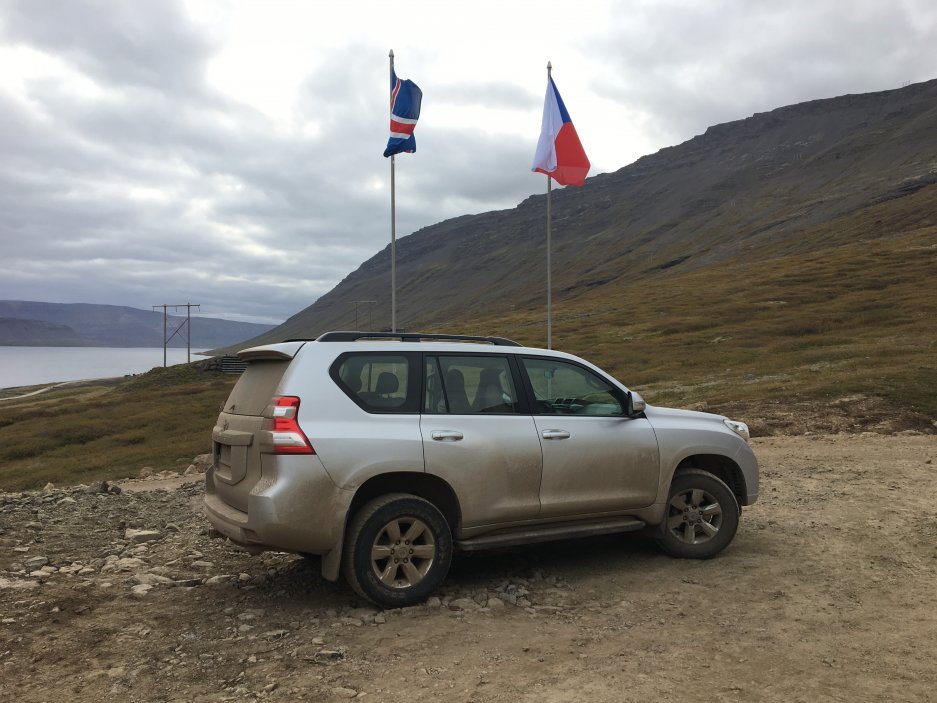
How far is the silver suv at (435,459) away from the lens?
507cm

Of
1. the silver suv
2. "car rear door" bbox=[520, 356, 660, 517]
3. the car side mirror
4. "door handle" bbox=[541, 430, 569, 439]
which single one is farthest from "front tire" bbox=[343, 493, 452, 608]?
the car side mirror

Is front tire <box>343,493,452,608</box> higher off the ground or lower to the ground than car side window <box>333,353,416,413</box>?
lower

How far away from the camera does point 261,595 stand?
226 inches

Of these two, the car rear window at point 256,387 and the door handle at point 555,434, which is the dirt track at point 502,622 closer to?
the door handle at point 555,434

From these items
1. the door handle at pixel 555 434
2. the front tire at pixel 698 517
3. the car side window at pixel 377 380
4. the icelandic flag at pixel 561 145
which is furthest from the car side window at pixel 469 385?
the icelandic flag at pixel 561 145

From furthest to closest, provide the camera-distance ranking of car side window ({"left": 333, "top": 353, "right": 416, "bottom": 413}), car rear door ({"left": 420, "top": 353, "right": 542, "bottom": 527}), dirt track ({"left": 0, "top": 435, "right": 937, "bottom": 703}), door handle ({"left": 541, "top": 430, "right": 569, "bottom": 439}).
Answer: door handle ({"left": 541, "top": 430, "right": 569, "bottom": 439}) < car rear door ({"left": 420, "top": 353, "right": 542, "bottom": 527}) < car side window ({"left": 333, "top": 353, "right": 416, "bottom": 413}) < dirt track ({"left": 0, "top": 435, "right": 937, "bottom": 703})

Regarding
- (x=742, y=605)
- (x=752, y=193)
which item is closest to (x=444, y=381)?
(x=742, y=605)

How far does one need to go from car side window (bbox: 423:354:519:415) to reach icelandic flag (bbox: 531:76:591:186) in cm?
1129

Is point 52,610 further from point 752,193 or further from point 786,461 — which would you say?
point 752,193

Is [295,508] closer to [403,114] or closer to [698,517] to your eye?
[698,517]

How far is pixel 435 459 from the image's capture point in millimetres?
5379

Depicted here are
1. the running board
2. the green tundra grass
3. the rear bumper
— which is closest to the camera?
the rear bumper

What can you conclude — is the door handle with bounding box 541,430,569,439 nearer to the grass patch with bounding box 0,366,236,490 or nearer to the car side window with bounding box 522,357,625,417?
the car side window with bounding box 522,357,625,417

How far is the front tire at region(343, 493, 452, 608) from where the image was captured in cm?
512
